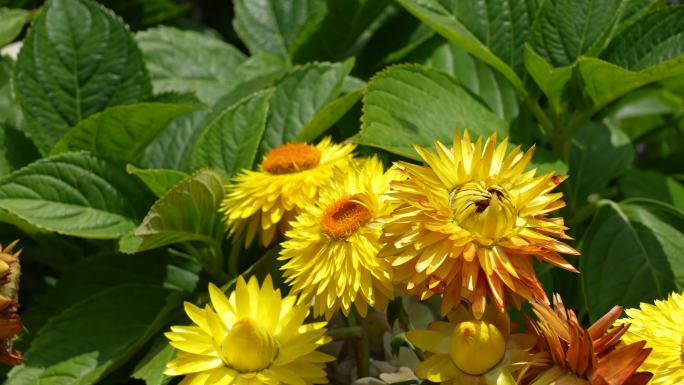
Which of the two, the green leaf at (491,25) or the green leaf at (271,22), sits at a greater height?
the green leaf at (491,25)

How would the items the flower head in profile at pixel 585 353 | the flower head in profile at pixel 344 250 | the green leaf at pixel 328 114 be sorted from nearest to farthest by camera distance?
the flower head in profile at pixel 585 353, the flower head in profile at pixel 344 250, the green leaf at pixel 328 114

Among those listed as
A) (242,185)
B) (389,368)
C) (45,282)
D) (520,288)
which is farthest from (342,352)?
(45,282)

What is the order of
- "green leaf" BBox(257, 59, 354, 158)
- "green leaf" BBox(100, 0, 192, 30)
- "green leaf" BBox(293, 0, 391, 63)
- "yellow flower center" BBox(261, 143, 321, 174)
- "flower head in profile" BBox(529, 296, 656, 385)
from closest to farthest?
"flower head in profile" BBox(529, 296, 656, 385)
"yellow flower center" BBox(261, 143, 321, 174)
"green leaf" BBox(257, 59, 354, 158)
"green leaf" BBox(293, 0, 391, 63)
"green leaf" BBox(100, 0, 192, 30)

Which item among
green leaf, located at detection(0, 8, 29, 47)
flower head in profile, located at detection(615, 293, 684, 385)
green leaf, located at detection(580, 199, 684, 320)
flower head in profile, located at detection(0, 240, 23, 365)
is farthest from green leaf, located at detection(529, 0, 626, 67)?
green leaf, located at detection(0, 8, 29, 47)

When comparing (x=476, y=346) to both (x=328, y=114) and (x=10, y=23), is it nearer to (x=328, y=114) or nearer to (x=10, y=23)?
(x=328, y=114)

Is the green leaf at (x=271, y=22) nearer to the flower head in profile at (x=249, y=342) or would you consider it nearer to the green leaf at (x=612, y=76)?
the green leaf at (x=612, y=76)

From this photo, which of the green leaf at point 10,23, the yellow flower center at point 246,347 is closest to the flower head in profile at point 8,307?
the yellow flower center at point 246,347

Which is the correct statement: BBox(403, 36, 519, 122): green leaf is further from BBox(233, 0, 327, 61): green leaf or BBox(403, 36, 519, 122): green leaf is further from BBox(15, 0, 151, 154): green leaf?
BBox(15, 0, 151, 154): green leaf
